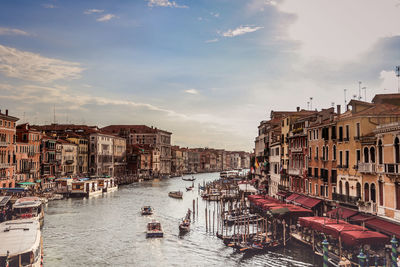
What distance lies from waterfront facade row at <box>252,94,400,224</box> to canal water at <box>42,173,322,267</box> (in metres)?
4.31

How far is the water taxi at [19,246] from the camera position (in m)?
17.2

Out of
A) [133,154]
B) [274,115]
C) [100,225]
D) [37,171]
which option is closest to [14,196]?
[100,225]

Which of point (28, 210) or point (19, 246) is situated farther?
point (28, 210)

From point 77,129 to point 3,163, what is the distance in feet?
132

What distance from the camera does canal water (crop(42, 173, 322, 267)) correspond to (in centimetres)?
2262

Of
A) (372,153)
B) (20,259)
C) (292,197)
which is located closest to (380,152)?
(372,153)

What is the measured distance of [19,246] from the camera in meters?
18.0

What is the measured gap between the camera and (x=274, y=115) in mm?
47750

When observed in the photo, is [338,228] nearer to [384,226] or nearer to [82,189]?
[384,226]

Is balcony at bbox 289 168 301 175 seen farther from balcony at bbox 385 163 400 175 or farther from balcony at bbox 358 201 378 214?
balcony at bbox 385 163 400 175

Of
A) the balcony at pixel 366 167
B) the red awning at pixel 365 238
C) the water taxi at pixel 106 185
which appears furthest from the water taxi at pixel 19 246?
the water taxi at pixel 106 185

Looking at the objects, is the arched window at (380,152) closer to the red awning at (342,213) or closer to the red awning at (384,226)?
the red awning at (384,226)

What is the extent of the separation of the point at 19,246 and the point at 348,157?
18063 millimetres

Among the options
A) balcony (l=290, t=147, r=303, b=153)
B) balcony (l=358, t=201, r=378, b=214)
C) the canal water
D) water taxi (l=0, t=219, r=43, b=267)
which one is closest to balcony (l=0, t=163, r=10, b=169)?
the canal water
